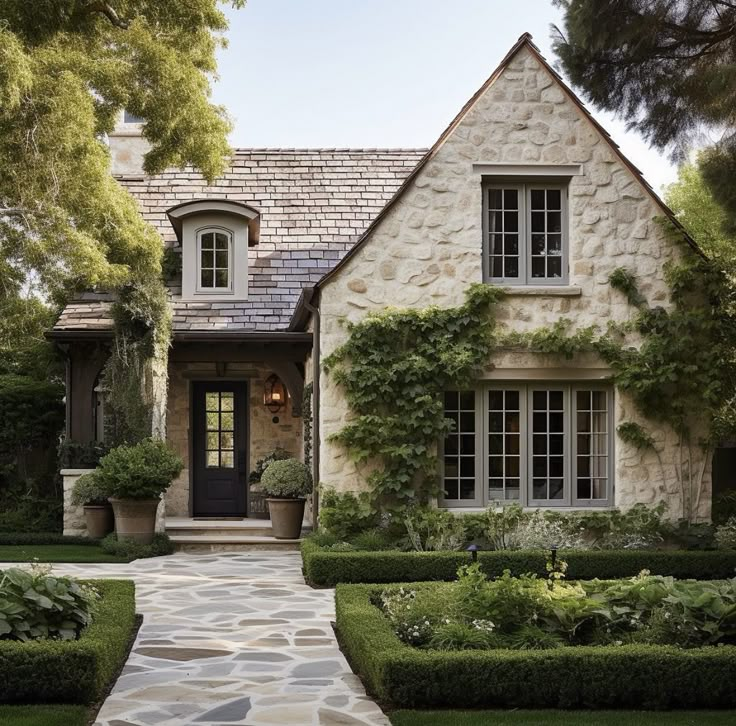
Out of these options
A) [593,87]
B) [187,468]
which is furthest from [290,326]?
[593,87]

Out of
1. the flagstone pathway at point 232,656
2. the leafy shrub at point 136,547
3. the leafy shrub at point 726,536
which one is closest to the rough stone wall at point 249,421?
the leafy shrub at point 136,547

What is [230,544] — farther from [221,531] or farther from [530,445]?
[530,445]

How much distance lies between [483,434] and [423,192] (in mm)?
3137

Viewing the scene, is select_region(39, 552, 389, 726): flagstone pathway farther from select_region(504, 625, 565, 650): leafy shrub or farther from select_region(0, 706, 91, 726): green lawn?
select_region(504, 625, 565, 650): leafy shrub

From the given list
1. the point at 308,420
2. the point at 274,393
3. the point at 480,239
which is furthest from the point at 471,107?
the point at 274,393

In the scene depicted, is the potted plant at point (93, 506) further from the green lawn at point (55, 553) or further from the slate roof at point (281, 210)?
the slate roof at point (281, 210)

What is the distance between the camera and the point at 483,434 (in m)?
13.1

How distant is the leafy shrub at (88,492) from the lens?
15.0 metres

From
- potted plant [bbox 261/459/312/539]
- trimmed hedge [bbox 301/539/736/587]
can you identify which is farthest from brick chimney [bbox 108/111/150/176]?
trimmed hedge [bbox 301/539/736/587]

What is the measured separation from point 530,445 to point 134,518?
5.47 m

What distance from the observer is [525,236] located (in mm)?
13383

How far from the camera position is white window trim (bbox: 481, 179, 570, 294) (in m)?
13.3

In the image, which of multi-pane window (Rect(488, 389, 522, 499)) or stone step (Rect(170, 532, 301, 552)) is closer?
multi-pane window (Rect(488, 389, 522, 499))

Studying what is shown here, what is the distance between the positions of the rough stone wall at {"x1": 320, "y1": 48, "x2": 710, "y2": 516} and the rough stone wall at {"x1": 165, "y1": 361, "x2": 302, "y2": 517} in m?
4.51
